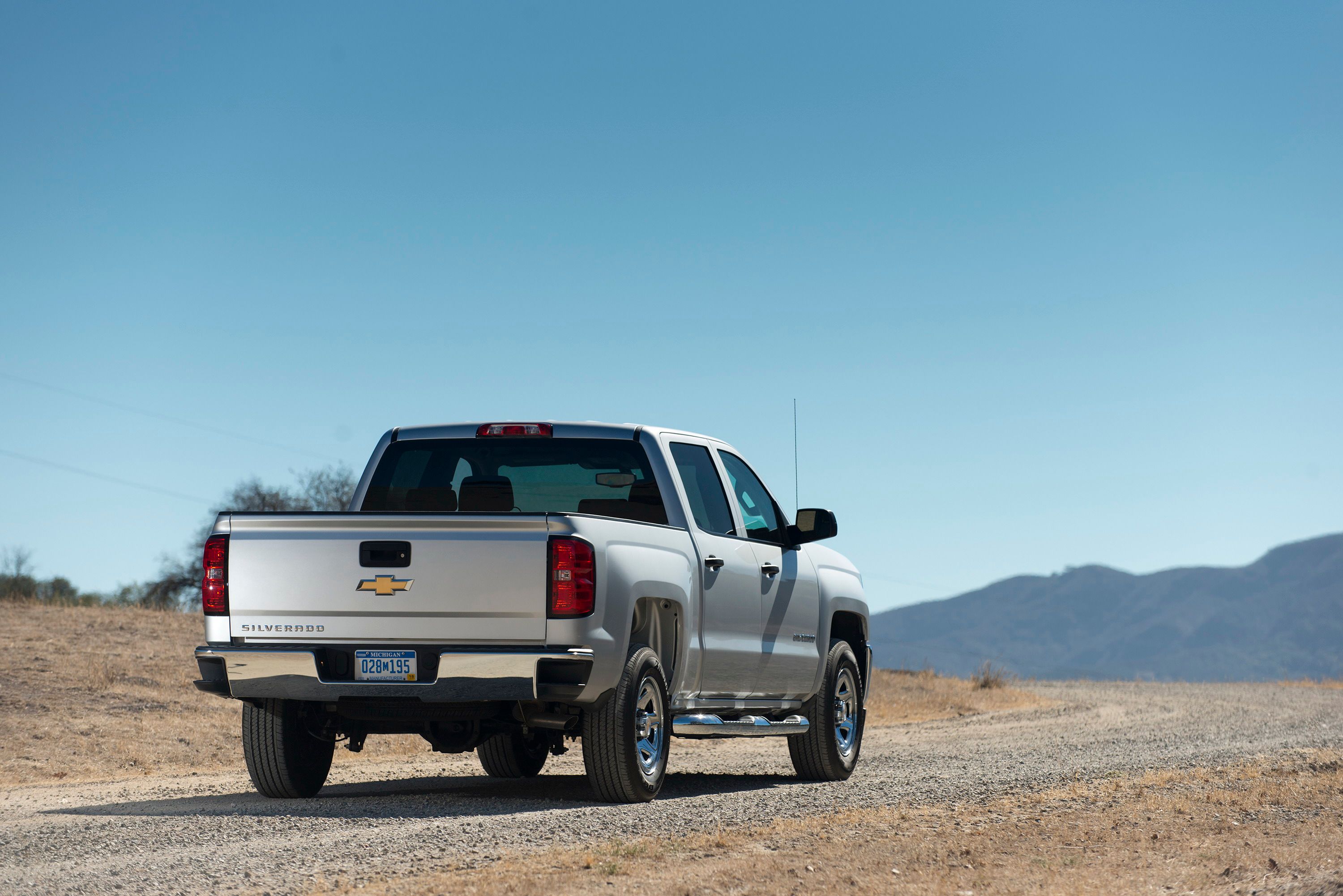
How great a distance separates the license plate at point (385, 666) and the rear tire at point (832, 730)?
363 centimetres

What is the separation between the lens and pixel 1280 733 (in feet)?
53.3

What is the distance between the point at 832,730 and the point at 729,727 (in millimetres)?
1616

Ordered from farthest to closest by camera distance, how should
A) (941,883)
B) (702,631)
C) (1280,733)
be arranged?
(1280,733) < (702,631) < (941,883)

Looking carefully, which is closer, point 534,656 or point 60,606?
point 534,656

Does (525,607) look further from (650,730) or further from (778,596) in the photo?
(778,596)

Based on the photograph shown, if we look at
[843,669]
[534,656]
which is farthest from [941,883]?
[843,669]

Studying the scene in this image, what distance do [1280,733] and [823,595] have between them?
7159mm

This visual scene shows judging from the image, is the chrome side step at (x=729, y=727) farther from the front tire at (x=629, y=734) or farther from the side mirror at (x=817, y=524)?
the side mirror at (x=817, y=524)

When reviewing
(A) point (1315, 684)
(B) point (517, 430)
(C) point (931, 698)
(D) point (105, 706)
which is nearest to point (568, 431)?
(B) point (517, 430)

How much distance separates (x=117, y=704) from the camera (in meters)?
18.4

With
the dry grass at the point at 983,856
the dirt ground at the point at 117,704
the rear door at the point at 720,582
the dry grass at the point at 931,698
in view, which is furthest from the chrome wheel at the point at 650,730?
the dry grass at the point at 931,698

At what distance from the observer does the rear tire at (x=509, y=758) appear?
1159 centimetres

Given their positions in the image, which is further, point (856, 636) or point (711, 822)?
point (856, 636)

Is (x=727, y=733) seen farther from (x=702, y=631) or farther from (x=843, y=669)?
(x=843, y=669)
